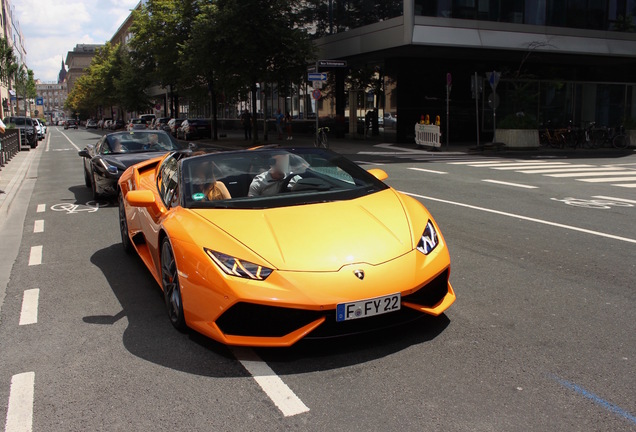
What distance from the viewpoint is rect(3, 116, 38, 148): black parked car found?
3572 cm

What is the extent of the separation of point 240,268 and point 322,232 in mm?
649

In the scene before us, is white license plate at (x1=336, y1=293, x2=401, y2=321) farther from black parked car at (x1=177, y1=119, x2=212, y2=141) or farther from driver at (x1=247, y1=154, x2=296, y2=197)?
black parked car at (x1=177, y1=119, x2=212, y2=141)

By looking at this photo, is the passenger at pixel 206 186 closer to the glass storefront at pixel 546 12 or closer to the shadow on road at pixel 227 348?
the shadow on road at pixel 227 348

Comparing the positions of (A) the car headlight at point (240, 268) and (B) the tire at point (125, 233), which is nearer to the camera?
(A) the car headlight at point (240, 268)

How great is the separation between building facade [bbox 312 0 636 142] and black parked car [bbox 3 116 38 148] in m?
19.4

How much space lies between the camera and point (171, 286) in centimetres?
434

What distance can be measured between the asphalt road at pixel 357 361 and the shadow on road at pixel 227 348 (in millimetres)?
14

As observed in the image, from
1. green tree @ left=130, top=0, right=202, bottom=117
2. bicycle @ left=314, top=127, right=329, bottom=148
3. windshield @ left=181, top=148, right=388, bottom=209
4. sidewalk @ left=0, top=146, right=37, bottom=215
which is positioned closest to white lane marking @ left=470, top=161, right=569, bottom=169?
bicycle @ left=314, top=127, right=329, bottom=148

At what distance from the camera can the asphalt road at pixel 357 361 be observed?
298 centimetres

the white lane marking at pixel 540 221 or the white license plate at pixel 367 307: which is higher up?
the white license plate at pixel 367 307

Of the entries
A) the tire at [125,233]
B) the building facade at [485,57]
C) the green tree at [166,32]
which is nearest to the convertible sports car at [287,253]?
the tire at [125,233]

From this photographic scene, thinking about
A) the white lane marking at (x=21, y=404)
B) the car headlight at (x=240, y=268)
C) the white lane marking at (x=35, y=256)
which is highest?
the car headlight at (x=240, y=268)

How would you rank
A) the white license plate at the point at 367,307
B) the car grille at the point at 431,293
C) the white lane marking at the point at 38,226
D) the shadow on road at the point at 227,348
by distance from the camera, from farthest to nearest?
the white lane marking at the point at 38,226, the car grille at the point at 431,293, the shadow on road at the point at 227,348, the white license plate at the point at 367,307

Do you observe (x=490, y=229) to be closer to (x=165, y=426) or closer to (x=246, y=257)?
(x=246, y=257)
